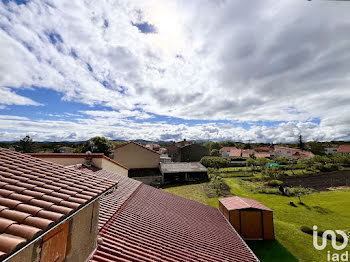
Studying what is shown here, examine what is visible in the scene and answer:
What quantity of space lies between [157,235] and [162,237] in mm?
193

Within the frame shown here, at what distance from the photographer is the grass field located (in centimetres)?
1150

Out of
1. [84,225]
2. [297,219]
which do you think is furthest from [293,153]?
[84,225]

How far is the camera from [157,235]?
19.6 feet

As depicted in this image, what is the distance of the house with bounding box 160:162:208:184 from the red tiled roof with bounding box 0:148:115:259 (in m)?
30.5

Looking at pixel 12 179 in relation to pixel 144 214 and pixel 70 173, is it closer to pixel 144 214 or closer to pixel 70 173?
pixel 70 173

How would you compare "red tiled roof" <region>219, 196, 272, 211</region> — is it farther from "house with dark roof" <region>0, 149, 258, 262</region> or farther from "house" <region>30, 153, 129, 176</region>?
"house" <region>30, 153, 129, 176</region>

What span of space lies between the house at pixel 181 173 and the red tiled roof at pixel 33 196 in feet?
99.9

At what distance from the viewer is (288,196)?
25.3 metres

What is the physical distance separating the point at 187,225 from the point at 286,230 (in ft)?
39.8

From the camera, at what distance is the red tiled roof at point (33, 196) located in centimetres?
199

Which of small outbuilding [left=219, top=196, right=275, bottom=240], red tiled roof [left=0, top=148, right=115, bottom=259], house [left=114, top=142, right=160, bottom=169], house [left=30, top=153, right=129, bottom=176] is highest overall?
red tiled roof [left=0, top=148, right=115, bottom=259]

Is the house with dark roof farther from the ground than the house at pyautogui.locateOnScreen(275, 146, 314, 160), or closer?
farther from the ground

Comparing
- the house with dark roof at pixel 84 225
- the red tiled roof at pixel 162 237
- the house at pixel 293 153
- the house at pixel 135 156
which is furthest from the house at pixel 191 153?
the house with dark roof at pixel 84 225

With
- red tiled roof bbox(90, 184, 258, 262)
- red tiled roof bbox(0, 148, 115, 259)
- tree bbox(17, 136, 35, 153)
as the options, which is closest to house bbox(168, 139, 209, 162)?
red tiled roof bbox(90, 184, 258, 262)
